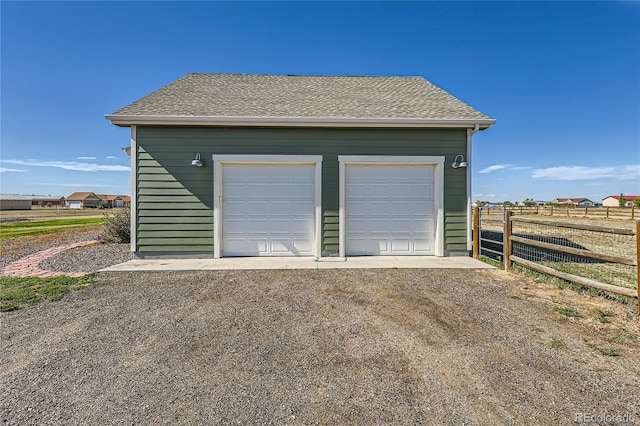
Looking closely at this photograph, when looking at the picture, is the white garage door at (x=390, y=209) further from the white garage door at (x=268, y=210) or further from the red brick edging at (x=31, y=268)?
the red brick edging at (x=31, y=268)

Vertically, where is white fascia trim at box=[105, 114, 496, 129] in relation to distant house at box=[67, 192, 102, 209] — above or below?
below

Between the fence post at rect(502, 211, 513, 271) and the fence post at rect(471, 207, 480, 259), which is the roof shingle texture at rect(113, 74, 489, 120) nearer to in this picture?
the fence post at rect(471, 207, 480, 259)

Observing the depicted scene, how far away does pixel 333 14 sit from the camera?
26.9 ft

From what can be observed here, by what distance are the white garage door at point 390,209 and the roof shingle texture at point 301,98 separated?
49.8 inches

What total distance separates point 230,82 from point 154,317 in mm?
6927

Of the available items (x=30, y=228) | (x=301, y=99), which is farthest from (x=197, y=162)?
(x=30, y=228)

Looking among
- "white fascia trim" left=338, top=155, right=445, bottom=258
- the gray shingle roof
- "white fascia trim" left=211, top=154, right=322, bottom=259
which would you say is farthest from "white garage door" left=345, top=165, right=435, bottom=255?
the gray shingle roof

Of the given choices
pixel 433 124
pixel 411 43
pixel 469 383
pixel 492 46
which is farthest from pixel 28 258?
pixel 492 46

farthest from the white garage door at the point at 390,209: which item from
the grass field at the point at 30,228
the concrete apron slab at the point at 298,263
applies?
the grass field at the point at 30,228

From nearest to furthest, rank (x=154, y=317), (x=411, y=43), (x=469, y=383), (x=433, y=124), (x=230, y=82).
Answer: (x=469, y=383) < (x=154, y=317) < (x=433, y=124) < (x=230, y=82) < (x=411, y=43)

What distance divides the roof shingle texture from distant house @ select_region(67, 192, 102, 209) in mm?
82947

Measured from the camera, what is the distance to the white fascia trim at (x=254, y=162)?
5.83 metres

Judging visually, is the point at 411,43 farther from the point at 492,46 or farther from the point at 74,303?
the point at 74,303

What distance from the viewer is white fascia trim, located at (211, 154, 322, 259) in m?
5.83
